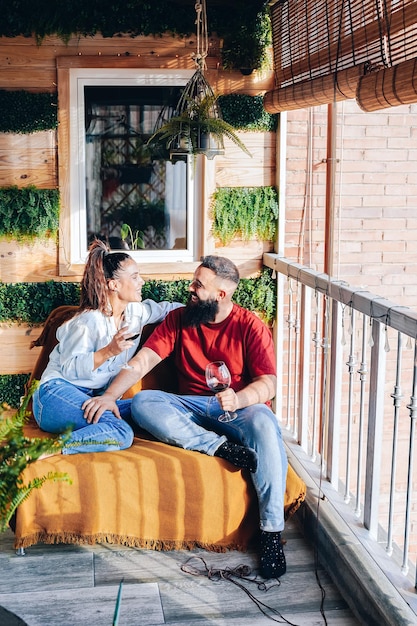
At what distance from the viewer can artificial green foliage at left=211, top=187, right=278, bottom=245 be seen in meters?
4.79

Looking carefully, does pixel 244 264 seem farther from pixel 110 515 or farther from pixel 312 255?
pixel 110 515

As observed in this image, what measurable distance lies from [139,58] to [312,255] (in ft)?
A: 5.14

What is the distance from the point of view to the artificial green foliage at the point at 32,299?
4668 mm

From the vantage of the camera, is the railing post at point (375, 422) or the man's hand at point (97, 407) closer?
the railing post at point (375, 422)

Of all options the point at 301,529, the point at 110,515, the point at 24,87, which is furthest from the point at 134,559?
the point at 24,87

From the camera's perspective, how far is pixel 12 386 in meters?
4.76

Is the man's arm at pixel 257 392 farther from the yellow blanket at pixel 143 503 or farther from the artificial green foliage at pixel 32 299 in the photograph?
the artificial green foliage at pixel 32 299

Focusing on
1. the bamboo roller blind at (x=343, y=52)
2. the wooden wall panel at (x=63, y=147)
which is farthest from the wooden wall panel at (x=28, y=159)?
the bamboo roller blind at (x=343, y=52)

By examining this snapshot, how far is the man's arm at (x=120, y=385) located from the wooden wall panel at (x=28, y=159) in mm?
1373

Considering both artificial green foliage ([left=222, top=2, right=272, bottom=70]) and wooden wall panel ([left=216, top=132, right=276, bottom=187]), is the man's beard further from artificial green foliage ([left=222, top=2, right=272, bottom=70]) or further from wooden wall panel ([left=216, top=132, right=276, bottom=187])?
artificial green foliage ([left=222, top=2, right=272, bottom=70])

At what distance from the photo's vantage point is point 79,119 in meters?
4.61

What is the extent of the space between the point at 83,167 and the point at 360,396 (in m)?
2.20

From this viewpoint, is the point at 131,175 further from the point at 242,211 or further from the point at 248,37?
the point at 248,37

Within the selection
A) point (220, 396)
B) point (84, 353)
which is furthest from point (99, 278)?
point (220, 396)
